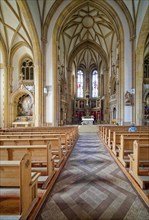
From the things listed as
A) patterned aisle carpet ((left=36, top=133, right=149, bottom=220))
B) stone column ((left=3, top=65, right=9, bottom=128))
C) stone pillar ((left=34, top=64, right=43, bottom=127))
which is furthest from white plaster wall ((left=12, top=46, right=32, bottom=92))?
patterned aisle carpet ((left=36, top=133, right=149, bottom=220))

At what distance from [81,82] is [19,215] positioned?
27.9 m

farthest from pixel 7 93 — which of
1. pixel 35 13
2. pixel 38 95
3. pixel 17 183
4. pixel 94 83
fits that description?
pixel 94 83

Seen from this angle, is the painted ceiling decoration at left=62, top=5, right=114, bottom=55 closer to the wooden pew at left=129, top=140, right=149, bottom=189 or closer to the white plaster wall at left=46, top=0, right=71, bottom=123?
the white plaster wall at left=46, top=0, right=71, bottom=123

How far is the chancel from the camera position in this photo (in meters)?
2.30

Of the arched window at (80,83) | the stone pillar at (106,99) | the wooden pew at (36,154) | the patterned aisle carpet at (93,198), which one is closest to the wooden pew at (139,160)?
the patterned aisle carpet at (93,198)

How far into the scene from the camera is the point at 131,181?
316 cm

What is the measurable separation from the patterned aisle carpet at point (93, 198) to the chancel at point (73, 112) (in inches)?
0.7

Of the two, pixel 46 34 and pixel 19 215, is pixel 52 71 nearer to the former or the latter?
pixel 46 34

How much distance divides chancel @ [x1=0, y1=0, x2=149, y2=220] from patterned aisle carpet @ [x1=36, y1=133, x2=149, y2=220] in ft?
0.06

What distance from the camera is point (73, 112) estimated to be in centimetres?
2517

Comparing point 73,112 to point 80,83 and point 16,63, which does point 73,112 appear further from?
point 16,63

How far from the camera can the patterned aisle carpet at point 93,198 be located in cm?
217

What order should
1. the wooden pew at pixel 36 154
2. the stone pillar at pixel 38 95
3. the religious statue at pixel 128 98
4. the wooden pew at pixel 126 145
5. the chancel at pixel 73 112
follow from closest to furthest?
the chancel at pixel 73 112, the wooden pew at pixel 36 154, the wooden pew at pixel 126 145, the religious statue at pixel 128 98, the stone pillar at pixel 38 95

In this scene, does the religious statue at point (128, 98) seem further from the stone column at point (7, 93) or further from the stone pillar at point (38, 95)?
the stone column at point (7, 93)
